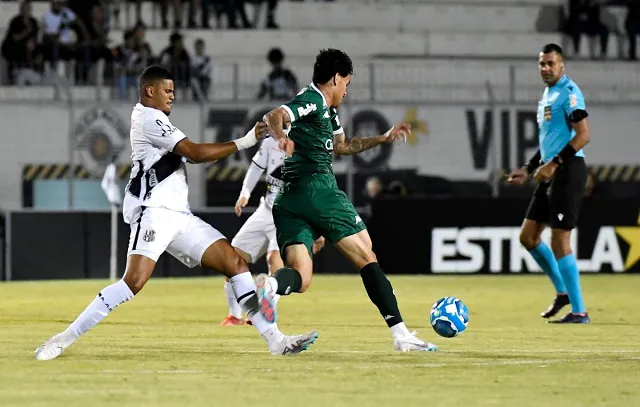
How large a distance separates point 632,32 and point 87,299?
16737mm

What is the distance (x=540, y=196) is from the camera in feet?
45.4

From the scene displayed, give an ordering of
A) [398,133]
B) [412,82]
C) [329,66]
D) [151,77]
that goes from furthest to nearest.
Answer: [412,82], [398,133], [329,66], [151,77]

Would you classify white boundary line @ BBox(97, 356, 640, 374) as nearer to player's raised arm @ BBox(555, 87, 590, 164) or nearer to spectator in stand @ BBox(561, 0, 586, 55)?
player's raised arm @ BBox(555, 87, 590, 164)

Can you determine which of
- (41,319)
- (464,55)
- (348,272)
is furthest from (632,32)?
(41,319)

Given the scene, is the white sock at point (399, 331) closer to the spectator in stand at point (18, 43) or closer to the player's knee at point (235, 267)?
the player's knee at point (235, 267)

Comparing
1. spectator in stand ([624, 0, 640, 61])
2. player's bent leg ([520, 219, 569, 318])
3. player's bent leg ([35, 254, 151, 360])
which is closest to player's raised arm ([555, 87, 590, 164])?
player's bent leg ([520, 219, 569, 318])

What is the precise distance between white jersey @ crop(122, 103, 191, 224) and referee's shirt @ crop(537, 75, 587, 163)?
15.1 ft

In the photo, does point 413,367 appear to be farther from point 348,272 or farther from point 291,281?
point 348,272

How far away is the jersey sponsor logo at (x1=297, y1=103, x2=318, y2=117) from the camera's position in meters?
9.99

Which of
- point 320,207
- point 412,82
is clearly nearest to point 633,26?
point 412,82

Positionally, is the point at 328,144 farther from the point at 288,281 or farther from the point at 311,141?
the point at 288,281

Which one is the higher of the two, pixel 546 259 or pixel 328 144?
pixel 328 144

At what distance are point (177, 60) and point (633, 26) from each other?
10313 millimetres

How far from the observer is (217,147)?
9633 millimetres
